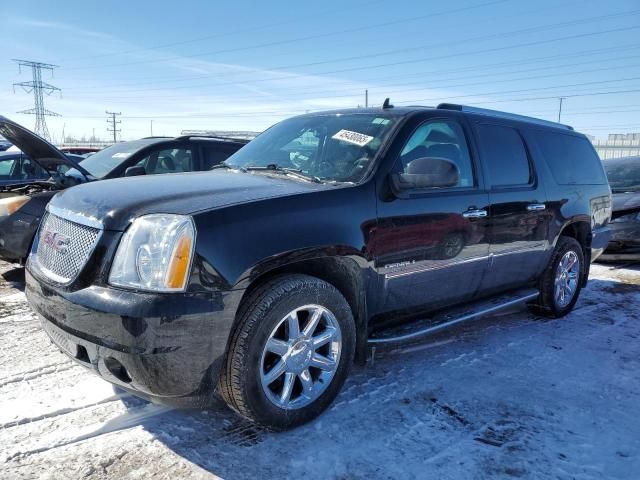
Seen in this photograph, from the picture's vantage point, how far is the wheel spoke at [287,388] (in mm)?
2840

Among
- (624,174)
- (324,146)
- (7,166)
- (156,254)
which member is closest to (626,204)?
(624,174)

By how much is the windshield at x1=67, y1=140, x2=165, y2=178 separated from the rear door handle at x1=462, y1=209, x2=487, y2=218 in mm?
4413

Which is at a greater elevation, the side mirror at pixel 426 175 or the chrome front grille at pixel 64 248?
the side mirror at pixel 426 175

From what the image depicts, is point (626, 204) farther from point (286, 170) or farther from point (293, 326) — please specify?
point (293, 326)

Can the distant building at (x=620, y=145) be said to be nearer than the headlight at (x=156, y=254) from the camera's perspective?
No

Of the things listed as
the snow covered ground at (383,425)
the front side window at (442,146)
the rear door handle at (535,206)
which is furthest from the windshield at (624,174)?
the front side window at (442,146)

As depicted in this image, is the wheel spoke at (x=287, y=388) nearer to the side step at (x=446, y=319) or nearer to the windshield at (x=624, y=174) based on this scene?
the side step at (x=446, y=319)

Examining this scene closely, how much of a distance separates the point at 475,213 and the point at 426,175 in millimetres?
789

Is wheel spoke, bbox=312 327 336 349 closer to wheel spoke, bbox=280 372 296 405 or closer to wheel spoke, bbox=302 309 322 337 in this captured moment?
wheel spoke, bbox=302 309 322 337

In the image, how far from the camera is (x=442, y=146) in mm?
3898

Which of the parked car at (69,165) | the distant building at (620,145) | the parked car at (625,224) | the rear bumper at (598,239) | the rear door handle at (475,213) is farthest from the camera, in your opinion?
the distant building at (620,145)

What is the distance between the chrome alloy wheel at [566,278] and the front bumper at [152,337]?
3.79 m

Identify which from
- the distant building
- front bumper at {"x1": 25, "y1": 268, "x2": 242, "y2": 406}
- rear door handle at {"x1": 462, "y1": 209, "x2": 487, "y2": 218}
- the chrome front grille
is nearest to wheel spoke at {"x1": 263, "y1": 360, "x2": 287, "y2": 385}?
front bumper at {"x1": 25, "y1": 268, "x2": 242, "y2": 406}

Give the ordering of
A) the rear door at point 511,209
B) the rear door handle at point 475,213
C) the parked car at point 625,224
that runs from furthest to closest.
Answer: the parked car at point 625,224, the rear door at point 511,209, the rear door handle at point 475,213
